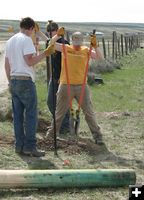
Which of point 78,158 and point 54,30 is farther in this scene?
point 54,30

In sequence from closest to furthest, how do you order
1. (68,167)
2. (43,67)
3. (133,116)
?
(68,167) → (133,116) → (43,67)

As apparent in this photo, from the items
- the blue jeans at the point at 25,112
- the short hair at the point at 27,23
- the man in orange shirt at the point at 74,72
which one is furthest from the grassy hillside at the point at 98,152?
the short hair at the point at 27,23

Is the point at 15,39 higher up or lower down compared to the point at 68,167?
higher up

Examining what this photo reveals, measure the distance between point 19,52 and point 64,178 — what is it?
1.98 m

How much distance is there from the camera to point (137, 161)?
291 inches

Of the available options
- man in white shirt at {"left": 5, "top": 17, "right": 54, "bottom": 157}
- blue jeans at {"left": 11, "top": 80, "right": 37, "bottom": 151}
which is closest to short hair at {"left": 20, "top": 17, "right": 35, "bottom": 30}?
man in white shirt at {"left": 5, "top": 17, "right": 54, "bottom": 157}

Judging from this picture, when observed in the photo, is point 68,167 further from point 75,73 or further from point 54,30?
point 54,30

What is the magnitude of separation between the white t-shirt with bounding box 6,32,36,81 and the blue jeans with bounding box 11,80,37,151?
140mm

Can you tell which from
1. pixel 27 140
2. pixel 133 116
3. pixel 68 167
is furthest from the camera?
pixel 133 116

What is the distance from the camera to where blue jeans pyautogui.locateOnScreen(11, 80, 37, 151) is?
23.2 ft

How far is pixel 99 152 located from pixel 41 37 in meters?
1.97

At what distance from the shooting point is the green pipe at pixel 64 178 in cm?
568

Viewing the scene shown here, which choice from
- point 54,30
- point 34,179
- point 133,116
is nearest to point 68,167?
point 34,179

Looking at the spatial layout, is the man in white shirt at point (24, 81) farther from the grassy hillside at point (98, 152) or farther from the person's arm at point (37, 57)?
the grassy hillside at point (98, 152)
